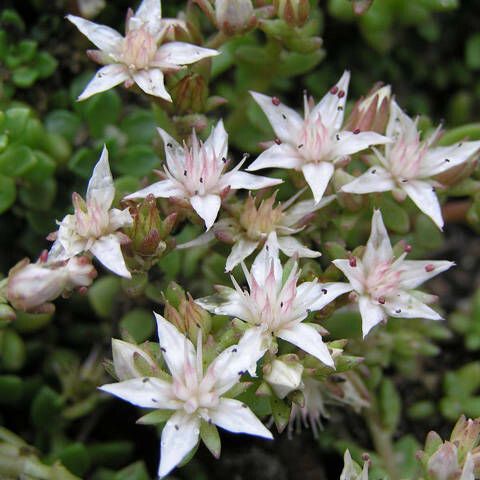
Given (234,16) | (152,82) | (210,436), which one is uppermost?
(234,16)

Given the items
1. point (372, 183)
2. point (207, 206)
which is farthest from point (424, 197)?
point (207, 206)

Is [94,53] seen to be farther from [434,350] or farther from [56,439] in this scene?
[434,350]

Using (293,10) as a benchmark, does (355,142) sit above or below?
below

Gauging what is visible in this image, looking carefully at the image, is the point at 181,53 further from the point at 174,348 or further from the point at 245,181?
the point at 174,348

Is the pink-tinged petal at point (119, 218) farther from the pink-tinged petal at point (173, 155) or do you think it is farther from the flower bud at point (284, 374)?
the flower bud at point (284, 374)

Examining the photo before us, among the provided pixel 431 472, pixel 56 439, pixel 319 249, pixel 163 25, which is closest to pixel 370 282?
pixel 319 249

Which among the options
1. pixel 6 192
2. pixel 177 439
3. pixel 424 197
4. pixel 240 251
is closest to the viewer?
pixel 177 439

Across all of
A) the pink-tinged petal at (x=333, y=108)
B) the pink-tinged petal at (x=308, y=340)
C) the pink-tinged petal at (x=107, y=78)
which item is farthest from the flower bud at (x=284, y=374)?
the pink-tinged petal at (x=107, y=78)
